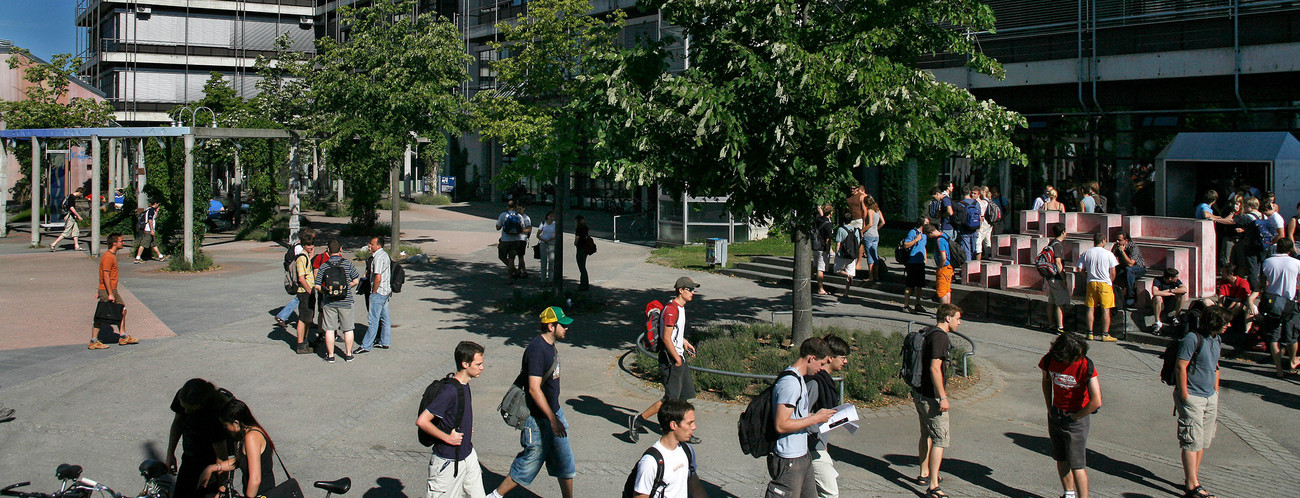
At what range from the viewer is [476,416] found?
9.51m

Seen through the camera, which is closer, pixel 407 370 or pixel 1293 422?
pixel 1293 422

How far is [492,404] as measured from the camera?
10008mm

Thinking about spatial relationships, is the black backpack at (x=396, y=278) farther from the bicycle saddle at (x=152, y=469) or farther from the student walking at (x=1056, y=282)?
the student walking at (x=1056, y=282)

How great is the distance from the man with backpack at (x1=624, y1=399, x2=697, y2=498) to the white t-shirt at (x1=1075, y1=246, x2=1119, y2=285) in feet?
30.8

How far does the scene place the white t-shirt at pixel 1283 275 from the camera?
1120cm

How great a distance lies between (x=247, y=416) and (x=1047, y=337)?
36.6ft

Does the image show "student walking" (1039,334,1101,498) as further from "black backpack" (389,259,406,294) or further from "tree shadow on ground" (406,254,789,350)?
"black backpack" (389,259,406,294)

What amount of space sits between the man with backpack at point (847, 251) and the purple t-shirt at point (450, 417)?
36.0 ft

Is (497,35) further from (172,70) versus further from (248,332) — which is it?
(248,332)

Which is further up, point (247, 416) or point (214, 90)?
point (214, 90)

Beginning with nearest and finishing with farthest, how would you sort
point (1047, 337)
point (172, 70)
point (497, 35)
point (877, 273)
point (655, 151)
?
point (655, 151), point (1047, 337), point (877, 273), point (497, 35), point (172, 70)

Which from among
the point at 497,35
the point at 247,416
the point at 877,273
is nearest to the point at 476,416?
the point at 247,416

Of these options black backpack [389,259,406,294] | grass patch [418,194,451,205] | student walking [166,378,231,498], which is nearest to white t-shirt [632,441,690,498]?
student walking [166,378,231,498]

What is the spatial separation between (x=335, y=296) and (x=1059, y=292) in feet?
31.9
